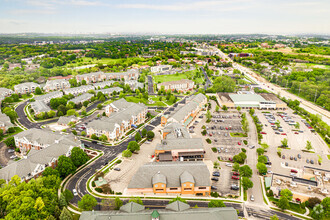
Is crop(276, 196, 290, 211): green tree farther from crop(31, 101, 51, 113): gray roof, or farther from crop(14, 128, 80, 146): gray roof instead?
crop(31, 101, 51, 113): gray roof

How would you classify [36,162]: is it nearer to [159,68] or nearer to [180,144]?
[180,144]

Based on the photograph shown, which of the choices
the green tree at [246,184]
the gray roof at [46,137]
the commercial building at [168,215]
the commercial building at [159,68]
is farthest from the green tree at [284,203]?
the commercial building at [159,68]

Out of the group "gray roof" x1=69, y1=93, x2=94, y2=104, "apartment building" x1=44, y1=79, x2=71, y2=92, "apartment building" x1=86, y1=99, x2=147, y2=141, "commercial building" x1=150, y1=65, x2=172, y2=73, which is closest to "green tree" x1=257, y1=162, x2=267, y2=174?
"apartment building" x1=86, y1=99, x2=147, y2=141

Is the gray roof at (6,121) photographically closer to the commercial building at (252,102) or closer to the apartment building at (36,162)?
the apartment building at (36,162)

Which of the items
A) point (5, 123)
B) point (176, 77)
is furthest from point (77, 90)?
point (176, 77)

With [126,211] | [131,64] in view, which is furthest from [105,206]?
[131,64]

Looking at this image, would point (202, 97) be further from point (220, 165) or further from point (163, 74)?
point (163, 74)

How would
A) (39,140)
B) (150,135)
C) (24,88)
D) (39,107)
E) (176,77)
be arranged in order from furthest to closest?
(176,77) → (24,88) → (39,107) → (150,135) → (39,140)
